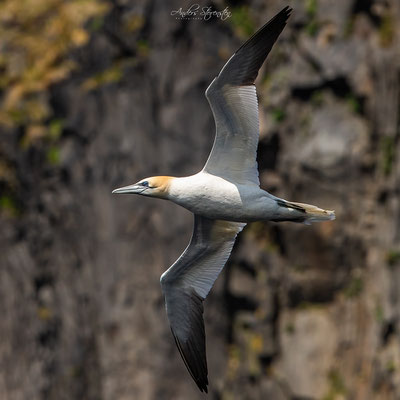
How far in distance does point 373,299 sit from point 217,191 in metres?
6.72

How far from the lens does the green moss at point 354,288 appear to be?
1374 centimetres

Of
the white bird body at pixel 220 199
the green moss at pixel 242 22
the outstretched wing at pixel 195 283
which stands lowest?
the outstretched wing at pixel 195 283

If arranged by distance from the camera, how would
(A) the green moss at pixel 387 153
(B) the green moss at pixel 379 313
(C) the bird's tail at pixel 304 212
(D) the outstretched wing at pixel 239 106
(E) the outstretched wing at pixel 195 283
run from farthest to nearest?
(A) the green moss at pixel 387 153, (B) the green moss at pixel 379 313, (E) the outstretched wing at pixel 195 283, (C) the bird's tail at pixel 304 212, (D) the outstretched wing at pixel 239 106

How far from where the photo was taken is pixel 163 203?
14281mm

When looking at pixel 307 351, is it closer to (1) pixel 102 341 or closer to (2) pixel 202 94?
(1) pixel 102 341

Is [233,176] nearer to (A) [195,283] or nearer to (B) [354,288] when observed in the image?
(A) [195,283]

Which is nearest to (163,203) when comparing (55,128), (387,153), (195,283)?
(55,128)

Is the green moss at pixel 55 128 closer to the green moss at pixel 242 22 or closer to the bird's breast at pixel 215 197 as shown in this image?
the green moss at pixel 242 22

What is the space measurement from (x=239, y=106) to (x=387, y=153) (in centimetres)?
668

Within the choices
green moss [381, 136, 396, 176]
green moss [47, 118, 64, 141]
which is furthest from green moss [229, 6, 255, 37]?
green moss [47, 118, 64, 141]

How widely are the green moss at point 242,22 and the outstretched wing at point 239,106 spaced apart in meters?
6.94

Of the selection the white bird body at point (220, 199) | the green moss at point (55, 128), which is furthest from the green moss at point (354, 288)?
the white bird body at point (220, 199)

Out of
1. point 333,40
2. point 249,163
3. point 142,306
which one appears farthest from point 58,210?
point 249,163

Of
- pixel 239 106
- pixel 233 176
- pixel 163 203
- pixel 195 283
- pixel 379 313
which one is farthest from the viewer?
pixel 163 203
